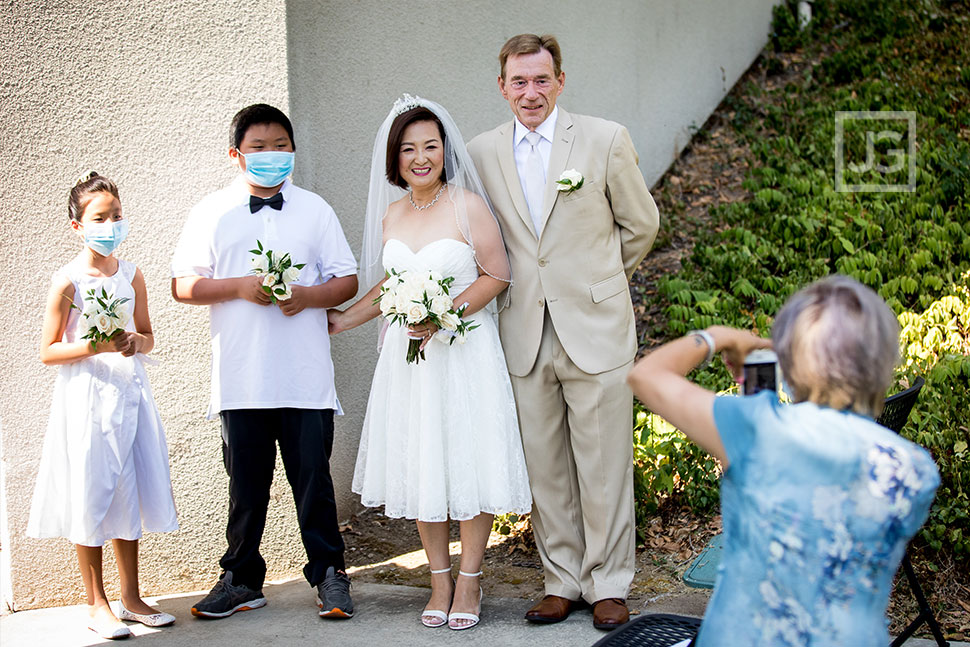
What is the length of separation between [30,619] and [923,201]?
7260 mm

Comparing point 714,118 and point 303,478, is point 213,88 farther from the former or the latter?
point 714,118

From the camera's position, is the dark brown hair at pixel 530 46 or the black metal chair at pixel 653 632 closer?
the black metal chair at pixel 653 632

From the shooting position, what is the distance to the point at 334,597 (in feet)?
14.1

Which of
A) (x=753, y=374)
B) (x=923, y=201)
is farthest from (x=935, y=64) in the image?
(x=753, y=374)

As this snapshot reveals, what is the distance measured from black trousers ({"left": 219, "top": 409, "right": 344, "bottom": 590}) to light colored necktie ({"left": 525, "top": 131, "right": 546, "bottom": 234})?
131cm

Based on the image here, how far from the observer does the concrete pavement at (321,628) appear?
4.04 m

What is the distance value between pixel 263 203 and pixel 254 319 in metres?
0.53

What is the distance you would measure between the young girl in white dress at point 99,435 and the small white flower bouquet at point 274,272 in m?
0.61

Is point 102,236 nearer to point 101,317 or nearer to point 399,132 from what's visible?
point 101,317

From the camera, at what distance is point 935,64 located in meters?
10.6

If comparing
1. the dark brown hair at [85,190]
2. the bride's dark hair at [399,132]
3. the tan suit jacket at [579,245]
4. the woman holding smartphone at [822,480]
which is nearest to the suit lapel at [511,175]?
the tan suit jacket at [579,245]

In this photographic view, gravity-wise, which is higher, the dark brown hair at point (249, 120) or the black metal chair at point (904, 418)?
the dark brown hair at point (249, 120)

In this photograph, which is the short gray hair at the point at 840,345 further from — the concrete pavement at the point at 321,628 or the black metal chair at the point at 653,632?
the concrete pavement at the point at 321,628

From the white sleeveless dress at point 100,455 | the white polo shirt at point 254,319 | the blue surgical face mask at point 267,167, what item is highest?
the blue surgical face mask at point 267,167
